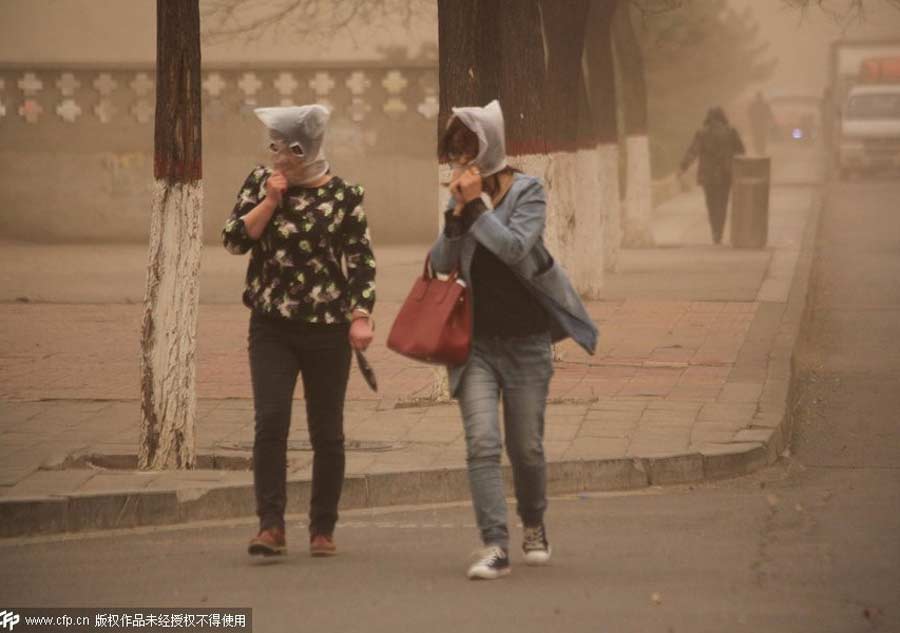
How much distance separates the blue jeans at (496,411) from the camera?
23.7 ft

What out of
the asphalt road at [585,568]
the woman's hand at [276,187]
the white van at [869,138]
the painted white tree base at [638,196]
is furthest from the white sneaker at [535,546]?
the white van at [869,138]

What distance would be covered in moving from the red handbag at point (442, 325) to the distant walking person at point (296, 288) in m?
0.36

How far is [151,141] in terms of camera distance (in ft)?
90.4

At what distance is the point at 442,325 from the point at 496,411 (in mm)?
420

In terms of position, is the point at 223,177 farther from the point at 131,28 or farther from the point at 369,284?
the point at 369,284

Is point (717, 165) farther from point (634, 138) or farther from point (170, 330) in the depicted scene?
point (170, 330)

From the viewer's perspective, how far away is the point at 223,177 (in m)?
27.7

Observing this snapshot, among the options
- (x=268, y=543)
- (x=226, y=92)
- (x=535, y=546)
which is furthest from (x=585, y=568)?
(x=226, y=92)

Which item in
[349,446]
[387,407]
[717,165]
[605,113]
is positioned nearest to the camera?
[349,446]

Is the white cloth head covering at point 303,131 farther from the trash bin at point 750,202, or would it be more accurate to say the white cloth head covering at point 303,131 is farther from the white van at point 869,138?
the white van at point 869,138

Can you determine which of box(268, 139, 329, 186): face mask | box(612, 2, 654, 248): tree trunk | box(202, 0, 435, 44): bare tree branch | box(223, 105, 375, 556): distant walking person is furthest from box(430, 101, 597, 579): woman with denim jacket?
box(202, 0, 435, 44): bare tree branch

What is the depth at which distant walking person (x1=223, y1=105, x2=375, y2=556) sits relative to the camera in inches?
298

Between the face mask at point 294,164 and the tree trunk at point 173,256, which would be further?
the tree trunk at point 173,256

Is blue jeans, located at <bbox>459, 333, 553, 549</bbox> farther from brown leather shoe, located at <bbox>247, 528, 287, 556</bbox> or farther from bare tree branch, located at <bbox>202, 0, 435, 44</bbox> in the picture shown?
bare tree branch, located at <bbox>202, 0, 435, 44</bbox>
